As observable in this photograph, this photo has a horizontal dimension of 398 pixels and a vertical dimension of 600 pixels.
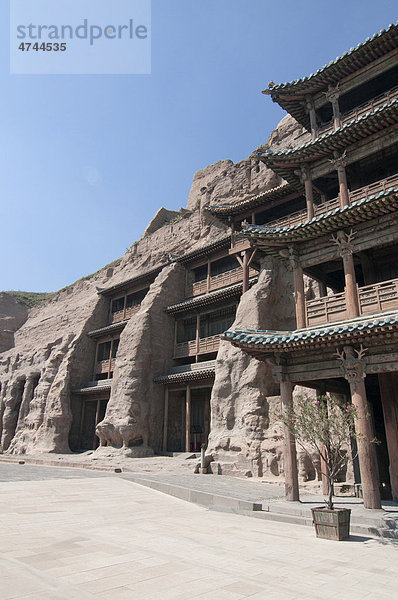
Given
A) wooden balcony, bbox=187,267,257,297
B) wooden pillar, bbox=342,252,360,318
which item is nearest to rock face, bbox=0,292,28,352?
wooden balcony, bbox=187,267,257,297

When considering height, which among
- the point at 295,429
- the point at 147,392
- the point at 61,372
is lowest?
the point at 295,429

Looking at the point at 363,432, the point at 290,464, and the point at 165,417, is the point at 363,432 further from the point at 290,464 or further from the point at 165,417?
the point at 165,417

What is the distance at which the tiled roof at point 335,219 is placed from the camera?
10914mm

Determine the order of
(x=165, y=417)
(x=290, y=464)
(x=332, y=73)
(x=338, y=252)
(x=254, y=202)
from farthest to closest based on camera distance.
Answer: (x=165, y=417) → (x=254, y=202) → (x=332, y=73) → (x=338, y=252) → (x=290, y=464)

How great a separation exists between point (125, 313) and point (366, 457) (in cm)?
2373

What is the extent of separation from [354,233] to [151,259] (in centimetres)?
2478

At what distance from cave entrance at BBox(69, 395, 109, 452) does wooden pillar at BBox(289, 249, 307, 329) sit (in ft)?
66.1

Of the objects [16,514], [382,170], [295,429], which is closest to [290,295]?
[382,170]

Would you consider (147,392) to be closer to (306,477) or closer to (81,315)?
(306,477)

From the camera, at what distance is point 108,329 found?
29.9 meters

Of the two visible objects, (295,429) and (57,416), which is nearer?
(295,429)

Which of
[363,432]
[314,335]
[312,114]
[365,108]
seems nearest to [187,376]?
[314,335]

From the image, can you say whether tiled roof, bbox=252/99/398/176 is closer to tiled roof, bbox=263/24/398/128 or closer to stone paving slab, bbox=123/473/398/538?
tiled roof, bbox=263/24/398/128

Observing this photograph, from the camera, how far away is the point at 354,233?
12.0m
